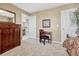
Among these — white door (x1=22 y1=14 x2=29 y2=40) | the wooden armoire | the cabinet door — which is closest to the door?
white door (x1=22 y1=14 x2=29 y2=40)

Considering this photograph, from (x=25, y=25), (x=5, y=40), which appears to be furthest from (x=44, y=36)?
(x=5, y=40)

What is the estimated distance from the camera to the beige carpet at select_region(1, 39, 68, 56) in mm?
4111

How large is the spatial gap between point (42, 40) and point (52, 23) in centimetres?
59

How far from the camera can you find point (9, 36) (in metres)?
4.45

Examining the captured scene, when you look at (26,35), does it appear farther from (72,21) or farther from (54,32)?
(72,21)

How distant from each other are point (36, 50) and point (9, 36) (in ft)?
3.15

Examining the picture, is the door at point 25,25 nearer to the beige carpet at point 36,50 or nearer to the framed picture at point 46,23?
the beige carpet at point 36,50

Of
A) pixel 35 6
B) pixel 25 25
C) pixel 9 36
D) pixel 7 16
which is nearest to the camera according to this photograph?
pixel 35 6

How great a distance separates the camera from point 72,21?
13.5 feet

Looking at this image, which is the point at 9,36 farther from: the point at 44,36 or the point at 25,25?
the point at 44,36

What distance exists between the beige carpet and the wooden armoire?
180 millimetres

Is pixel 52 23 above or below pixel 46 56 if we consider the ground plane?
above

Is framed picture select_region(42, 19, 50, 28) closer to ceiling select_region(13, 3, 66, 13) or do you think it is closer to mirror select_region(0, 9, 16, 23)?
ceiling select_region(13, 3, 66, 13)

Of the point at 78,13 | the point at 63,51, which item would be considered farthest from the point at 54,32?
the point at 78,13
